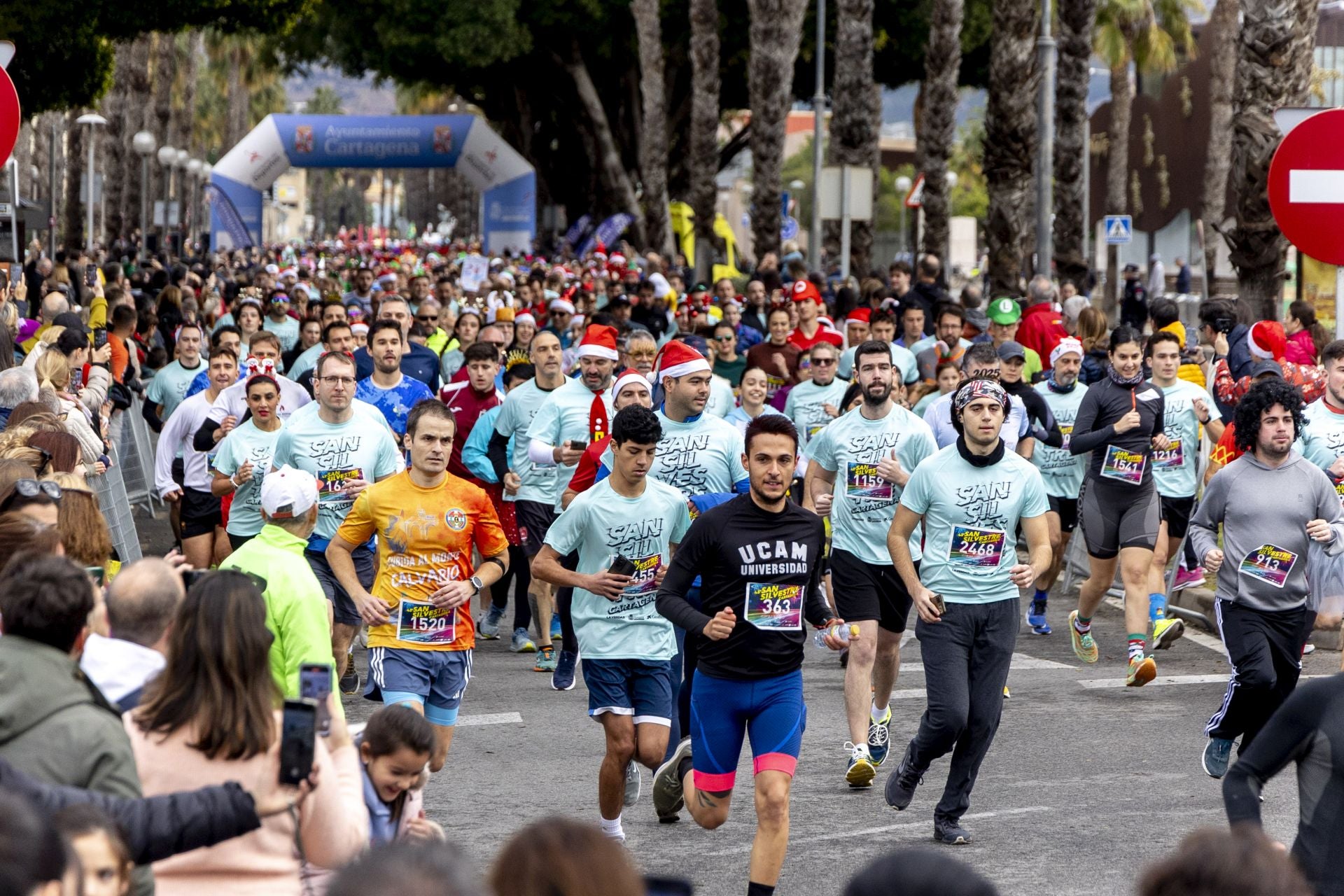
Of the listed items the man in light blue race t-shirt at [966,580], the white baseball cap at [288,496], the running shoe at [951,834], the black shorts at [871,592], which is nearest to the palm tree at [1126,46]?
the black shorts at [871,592]

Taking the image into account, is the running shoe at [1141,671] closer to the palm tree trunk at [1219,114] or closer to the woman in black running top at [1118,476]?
the woman in black running top at [1118,476]

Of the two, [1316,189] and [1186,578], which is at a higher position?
[1316,189]

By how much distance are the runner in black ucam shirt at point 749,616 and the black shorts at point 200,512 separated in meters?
4.92

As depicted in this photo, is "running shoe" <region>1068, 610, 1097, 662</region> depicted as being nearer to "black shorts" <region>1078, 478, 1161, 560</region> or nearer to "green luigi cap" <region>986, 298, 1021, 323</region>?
"black shorts" <region>1078, 478, 1161, 560</region>

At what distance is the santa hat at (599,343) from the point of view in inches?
440

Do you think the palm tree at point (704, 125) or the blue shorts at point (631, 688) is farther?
the palm tree at point (704, 125)

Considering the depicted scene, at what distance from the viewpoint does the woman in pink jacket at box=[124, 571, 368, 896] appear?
4305 millimetres

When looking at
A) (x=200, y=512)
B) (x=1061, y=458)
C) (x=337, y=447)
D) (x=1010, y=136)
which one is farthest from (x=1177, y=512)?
(x=1010, y=136)

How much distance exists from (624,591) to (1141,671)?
3825 millimetres

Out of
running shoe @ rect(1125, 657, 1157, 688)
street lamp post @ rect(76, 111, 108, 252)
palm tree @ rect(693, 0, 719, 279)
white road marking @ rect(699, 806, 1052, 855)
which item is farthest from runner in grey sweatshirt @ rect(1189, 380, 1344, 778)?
palm tree @ rect(693, 0, 719, 279)

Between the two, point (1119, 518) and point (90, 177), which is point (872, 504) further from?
point (90, 177)

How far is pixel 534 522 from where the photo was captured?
11633 mm

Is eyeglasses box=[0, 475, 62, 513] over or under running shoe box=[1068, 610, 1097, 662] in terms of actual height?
over

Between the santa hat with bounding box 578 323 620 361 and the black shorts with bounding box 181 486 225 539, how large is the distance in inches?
89.4
